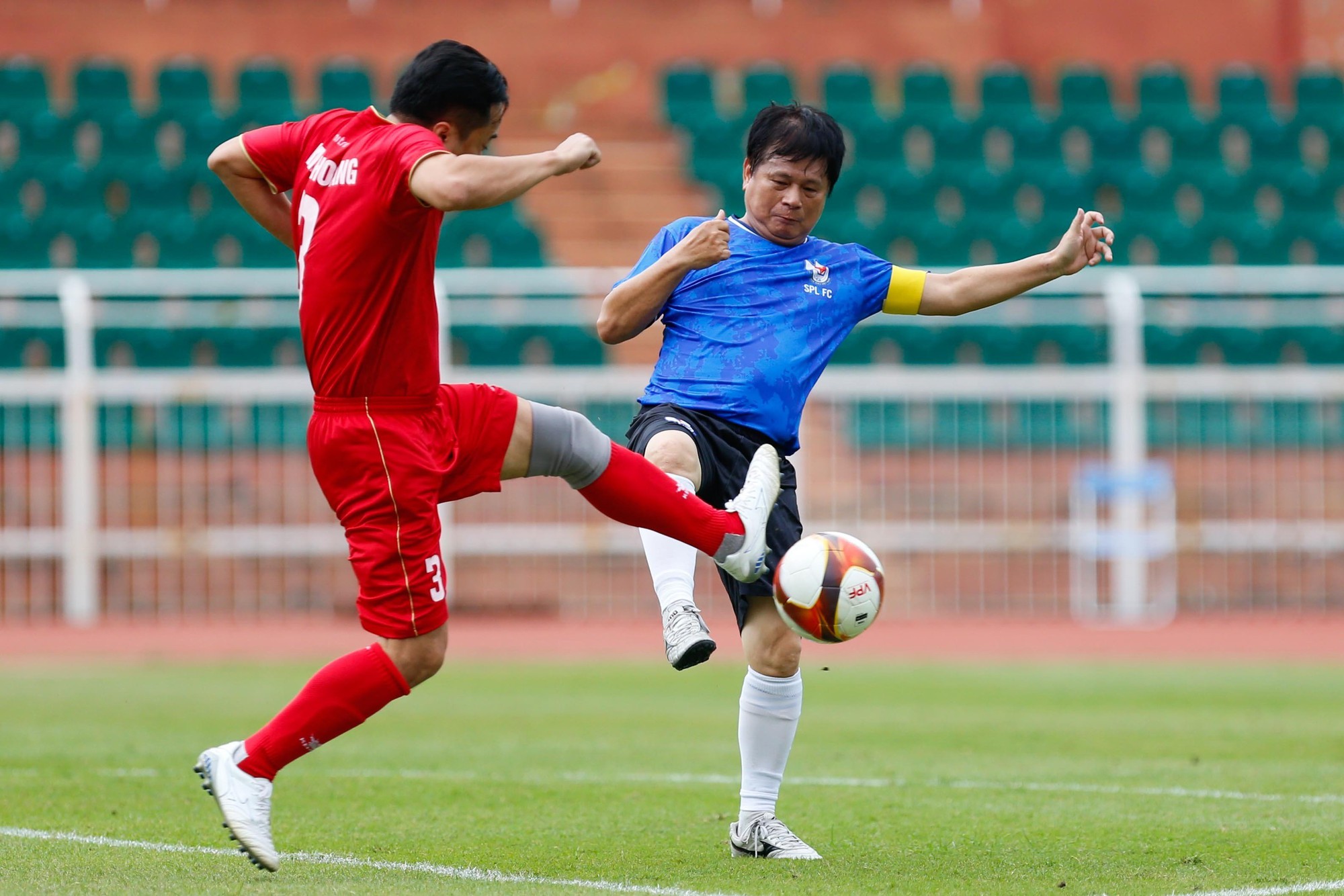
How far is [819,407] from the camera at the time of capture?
14.7 meters

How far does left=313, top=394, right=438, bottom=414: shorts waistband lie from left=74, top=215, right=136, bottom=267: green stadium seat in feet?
41.0

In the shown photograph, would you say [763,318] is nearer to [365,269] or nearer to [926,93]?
[365,269]

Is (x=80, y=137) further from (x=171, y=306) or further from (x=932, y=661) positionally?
(x=932, y=661)

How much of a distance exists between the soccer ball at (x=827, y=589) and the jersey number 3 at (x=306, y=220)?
150cm

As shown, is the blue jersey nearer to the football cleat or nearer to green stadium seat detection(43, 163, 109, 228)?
the football cleat

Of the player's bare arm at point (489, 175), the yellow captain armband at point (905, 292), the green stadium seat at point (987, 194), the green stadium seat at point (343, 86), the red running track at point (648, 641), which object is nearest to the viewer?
the player's bare arm at point (489, 175)

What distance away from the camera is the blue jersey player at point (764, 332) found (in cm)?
505

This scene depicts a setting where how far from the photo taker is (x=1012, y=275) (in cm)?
527

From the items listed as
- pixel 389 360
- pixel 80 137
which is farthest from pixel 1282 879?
pixel 80 137

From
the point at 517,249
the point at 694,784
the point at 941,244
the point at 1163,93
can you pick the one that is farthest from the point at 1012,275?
the point at 1163,93

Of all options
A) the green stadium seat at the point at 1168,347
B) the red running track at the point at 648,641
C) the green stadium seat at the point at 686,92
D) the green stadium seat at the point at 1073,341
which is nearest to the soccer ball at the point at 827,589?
the red running track at the point at 648,641

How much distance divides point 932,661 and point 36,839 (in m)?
7.73

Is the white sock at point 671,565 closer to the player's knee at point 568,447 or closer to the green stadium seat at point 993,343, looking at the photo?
the player's knee at point 568,447

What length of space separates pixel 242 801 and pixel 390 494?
0.82 meters
